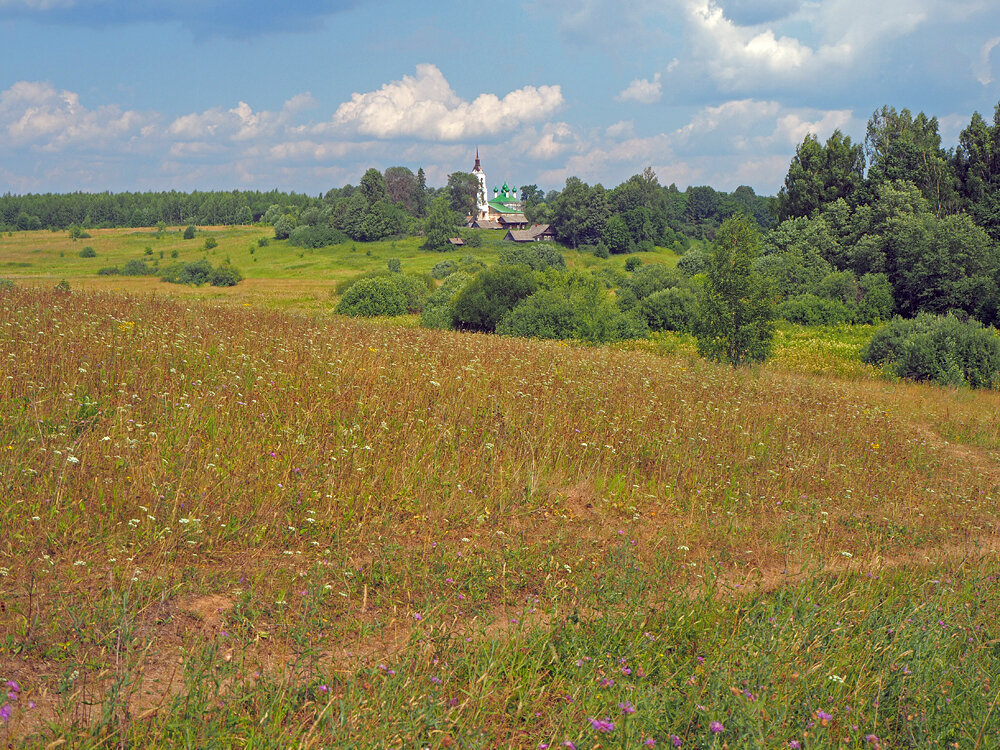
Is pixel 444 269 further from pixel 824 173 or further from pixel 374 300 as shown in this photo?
pixel 824 173

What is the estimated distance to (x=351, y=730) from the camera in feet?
9.83

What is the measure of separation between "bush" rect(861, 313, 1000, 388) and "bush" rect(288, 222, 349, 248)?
3179 inches

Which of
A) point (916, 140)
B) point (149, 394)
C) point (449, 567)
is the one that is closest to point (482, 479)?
point (449, 567)

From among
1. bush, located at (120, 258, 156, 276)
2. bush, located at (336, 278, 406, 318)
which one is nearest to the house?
bush, located at (120, 258, 156, 276)

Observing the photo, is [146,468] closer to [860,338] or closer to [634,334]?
[634,334]

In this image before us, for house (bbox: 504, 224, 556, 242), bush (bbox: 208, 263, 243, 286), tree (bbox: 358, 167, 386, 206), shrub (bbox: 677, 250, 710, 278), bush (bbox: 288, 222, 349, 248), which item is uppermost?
tree (bbox: 358, 167, 386, 206)

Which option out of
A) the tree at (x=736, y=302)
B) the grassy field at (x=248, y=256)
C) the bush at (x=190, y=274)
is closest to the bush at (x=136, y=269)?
the grassy field at (x=248, y=256)

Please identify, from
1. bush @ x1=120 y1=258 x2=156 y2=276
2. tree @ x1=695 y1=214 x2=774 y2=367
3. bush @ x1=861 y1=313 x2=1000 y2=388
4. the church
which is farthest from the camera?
the church

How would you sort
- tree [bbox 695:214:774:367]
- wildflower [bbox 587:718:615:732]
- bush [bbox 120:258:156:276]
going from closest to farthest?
wildflower [bbox 587:718:615:732]
tree [bbox 695:214:774:367]
bush [bbox 120:258:156:276]

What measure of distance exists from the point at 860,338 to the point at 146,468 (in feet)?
144

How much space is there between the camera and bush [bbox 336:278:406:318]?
43906 mm

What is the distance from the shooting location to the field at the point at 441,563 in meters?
3.30

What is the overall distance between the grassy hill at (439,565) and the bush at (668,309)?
31.5 m

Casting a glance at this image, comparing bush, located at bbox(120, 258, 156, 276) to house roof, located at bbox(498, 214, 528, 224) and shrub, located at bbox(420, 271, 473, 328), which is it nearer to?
shrub, located at bbox(420, 271, 473, 328)
